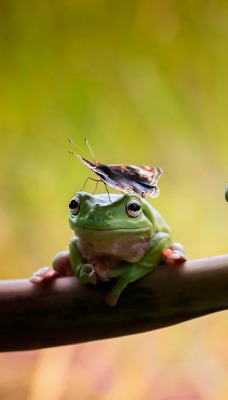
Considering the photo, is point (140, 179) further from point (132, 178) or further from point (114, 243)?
point (114, 243)

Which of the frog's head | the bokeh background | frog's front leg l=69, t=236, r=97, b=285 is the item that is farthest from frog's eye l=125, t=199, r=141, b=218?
the bokeh background

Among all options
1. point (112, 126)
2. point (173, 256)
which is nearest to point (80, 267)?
point (173, 256)

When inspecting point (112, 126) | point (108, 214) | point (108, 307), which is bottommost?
point (108, 307)

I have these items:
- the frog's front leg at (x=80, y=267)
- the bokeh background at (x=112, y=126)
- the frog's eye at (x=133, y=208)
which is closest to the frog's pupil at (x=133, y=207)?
the frog's eye at (x=133, y=208)

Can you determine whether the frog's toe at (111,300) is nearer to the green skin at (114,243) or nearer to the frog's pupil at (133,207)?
the green skin at (114,243)

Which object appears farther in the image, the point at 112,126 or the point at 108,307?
the point at 112,126

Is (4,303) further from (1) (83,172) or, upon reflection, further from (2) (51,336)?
(1) (83,172)

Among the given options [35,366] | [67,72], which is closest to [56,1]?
[67,72]
